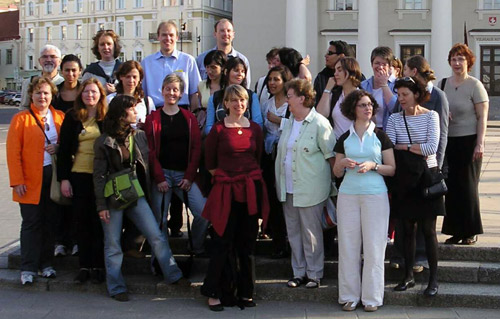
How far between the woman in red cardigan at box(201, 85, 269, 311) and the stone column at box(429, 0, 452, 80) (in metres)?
38.5

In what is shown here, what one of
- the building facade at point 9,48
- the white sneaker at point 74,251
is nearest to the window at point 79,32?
the building facade at point 9,48

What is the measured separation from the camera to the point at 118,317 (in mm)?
6676

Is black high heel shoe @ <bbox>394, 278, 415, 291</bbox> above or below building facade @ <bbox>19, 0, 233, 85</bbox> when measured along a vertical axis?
below

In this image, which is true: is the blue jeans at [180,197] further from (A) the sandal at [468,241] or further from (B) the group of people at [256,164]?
(A) the sandal at [468,241]

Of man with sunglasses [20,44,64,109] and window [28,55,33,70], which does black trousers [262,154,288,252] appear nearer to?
man with sunglasses [20,44,64,109]

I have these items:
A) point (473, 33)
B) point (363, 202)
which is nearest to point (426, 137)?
point (363, 202)

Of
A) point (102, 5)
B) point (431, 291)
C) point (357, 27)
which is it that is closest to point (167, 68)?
point (431, 291)

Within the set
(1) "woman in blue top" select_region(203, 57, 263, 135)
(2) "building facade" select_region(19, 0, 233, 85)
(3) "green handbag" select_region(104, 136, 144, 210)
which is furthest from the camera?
(2) "building facade" select_region(19, 0, 233, 85)

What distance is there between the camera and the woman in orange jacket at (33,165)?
7.41 metres

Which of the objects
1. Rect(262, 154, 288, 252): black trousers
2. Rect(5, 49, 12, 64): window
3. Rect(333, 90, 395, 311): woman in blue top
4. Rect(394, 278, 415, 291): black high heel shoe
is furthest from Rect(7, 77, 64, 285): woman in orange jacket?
Rect(5, 49, 12, 64): window

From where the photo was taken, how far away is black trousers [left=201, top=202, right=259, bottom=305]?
6887mm

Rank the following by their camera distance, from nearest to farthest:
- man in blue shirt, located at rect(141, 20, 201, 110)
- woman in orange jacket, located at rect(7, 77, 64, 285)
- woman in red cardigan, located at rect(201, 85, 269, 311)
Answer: woman in red cardigan, located at rect(201, 85, 269, 311), woman in orange jacket, located at rect(7, 77, 64, 285), man in blue shirt, located at rect(141, 20, 201, 110)

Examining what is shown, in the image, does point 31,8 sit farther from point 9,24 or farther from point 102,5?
point 102,5

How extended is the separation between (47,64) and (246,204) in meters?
3.07
